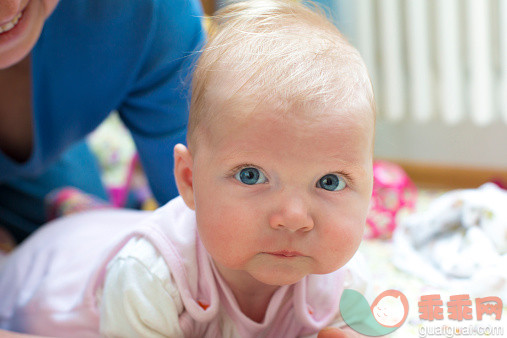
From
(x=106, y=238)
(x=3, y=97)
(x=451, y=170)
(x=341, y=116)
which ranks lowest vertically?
(x=451, y=170)

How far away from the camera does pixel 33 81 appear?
42.4 inches

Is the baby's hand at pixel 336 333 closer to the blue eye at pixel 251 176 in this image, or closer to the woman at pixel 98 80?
the blue eye at pixel 251 176

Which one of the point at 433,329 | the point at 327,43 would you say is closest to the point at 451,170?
the point at 433,329

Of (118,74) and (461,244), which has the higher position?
(118,74)

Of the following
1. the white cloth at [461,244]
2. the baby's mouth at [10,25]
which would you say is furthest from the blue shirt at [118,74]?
the white cloth at [461,244]

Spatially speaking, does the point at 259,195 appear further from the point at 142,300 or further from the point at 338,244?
the point at 142,300

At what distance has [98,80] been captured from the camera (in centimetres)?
113

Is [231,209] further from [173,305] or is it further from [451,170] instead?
[451,170]

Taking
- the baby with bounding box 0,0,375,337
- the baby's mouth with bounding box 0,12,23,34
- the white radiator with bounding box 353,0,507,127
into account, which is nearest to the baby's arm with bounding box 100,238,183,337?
the baby with bounding box 0,0,375,337

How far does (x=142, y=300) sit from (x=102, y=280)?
0.47ft

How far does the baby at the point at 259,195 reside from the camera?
65cm

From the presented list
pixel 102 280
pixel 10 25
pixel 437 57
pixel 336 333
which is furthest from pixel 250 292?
pixel 437 57

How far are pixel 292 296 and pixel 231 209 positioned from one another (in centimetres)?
19

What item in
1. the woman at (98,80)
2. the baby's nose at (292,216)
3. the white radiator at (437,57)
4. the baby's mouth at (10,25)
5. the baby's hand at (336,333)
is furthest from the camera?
the white radiator at (437,57)
